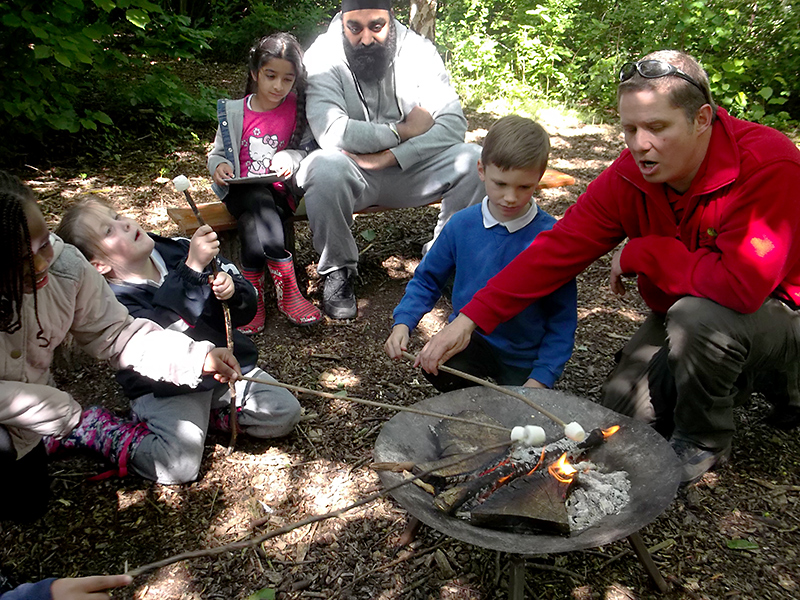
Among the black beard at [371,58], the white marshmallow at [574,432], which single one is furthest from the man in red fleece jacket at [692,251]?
the black beard at [371,58]

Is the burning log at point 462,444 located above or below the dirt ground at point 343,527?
above

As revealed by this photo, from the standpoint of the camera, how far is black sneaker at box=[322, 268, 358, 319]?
153 inches

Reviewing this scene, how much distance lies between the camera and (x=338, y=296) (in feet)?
12.8

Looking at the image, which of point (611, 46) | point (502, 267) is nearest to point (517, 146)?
point (502, 267)

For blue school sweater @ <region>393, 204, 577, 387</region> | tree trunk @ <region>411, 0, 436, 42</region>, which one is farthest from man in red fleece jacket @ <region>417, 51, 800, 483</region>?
tree trunk @ <region>411, 0, 436, 42</region>

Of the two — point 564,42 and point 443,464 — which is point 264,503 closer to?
point 443,464

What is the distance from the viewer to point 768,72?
6.88m

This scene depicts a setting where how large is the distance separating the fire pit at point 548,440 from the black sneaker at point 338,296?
165cm

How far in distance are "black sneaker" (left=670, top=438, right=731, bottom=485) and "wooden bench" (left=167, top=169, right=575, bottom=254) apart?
2.14 m

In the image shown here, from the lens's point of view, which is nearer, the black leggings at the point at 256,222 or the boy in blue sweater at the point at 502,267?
the boy in blue sweater at the point at 502,267

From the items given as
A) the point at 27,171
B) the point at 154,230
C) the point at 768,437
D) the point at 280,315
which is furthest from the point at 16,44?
the point at 768,437

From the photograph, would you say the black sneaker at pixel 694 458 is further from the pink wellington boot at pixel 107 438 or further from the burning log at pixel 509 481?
the pink wellington boot at pixel 107 438

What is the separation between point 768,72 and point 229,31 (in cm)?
731

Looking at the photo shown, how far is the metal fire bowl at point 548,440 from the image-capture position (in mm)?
1739
